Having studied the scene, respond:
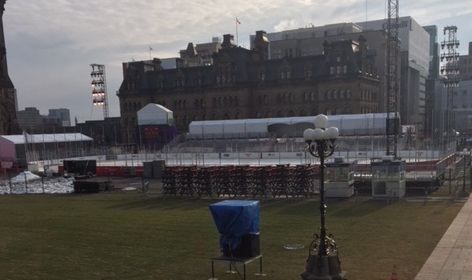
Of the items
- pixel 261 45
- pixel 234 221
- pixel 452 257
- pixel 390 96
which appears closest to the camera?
pixel 234 221

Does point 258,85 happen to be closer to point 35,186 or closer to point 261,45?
point 261,45

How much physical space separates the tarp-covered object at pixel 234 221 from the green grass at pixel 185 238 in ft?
4.27

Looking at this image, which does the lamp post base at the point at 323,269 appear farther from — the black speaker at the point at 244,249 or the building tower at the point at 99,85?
the building tower at the point at 99,85

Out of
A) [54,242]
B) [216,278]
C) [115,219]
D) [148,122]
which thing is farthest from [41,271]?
[148,122]

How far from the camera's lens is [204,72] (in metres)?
91.5

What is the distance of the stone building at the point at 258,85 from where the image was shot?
2953 inches

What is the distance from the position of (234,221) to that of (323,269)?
269 centimetres

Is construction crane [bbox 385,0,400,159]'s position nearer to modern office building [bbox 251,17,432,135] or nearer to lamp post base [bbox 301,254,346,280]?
lamp post base [bbox 301,254,346,280]

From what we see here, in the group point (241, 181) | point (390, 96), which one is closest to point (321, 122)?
point (241, 181)

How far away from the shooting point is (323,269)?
1045cm

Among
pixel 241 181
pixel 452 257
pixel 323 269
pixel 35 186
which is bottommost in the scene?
pixel 35 186

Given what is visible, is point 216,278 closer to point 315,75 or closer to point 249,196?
point 249,196

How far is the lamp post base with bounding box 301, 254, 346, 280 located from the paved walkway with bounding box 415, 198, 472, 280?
7.90 feet

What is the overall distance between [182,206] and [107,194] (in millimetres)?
9382
